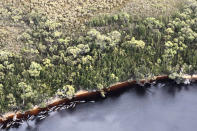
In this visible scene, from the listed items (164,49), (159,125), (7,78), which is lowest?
(159,125)

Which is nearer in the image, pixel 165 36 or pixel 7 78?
pixel 7 78

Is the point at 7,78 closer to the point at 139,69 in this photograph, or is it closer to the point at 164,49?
the point at 139,69

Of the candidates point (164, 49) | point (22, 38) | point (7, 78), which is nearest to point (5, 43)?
point (22, 38)

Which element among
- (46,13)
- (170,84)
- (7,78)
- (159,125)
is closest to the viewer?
(159,125)

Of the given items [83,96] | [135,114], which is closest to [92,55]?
[83,96]

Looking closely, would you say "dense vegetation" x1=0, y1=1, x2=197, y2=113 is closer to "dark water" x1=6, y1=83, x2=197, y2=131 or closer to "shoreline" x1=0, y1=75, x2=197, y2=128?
"shoreline" x1=0, y1=75, x2=197, y2=128

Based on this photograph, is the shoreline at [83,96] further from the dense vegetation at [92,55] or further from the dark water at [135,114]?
the dark water at [135,114]

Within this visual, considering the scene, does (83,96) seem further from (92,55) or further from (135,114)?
(135,114)

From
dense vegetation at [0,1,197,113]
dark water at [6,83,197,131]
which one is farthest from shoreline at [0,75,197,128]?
dark water at [6,83,197,131]

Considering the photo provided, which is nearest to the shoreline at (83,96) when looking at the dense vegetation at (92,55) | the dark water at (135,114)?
the dense vegetation at (92,55)
